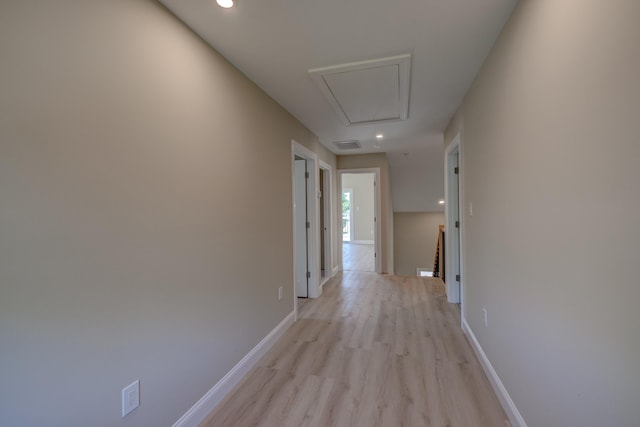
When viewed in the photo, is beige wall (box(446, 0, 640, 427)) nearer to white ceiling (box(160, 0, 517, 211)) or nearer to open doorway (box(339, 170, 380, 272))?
white ceiling (box(160, 0, 517, 211))

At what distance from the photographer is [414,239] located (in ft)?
26.7

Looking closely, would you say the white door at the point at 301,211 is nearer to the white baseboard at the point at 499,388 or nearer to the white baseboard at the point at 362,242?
the white baseboard at the point at 499,388


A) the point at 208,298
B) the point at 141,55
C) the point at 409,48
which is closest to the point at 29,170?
the point at 141,55

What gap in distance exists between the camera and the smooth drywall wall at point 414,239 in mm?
7965

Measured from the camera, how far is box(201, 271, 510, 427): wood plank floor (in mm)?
1747

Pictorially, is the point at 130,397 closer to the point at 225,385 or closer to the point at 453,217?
the point at 225,385

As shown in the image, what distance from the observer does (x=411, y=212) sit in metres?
7.97

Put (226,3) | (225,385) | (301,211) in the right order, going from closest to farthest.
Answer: (226,3) → (225,385) → (301,211)

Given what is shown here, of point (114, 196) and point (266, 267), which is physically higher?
point (114, 196)

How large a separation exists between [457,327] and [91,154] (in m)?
3.36

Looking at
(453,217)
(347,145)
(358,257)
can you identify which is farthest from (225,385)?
(358,257)

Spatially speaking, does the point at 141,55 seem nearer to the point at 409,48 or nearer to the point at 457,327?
the point at 409,48

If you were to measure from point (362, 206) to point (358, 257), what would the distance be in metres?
3.35

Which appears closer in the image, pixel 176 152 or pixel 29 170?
pixel 29 170
